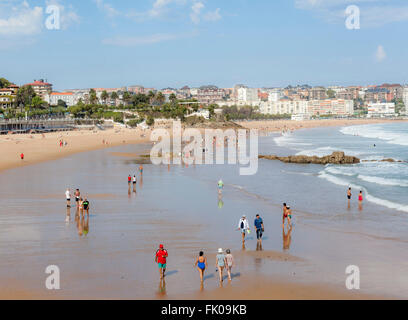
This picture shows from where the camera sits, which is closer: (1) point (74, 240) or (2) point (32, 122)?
(1) point (74, 240)

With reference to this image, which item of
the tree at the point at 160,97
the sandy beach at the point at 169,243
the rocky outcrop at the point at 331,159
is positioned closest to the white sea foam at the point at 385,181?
the sandy beach at the point at 169,243

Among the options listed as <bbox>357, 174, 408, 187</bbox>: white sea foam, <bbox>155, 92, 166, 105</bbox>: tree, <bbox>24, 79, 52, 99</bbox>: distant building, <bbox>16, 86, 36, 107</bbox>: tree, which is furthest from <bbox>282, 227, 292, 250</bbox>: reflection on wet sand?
<bbox>24, 79, 52, 99</bbox>: distant building

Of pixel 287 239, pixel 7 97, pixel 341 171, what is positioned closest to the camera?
pixel 287 239

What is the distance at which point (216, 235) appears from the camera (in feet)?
54.1

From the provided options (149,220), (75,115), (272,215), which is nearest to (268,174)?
(272,215)

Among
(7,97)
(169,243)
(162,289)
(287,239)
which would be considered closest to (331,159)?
(287,239)

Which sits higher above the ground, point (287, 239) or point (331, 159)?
point (331, 159)

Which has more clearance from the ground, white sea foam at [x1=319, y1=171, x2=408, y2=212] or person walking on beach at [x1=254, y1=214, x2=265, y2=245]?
person walking on beach at [x1=254, y1=214, x2=265, y2=245]

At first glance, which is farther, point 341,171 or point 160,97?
point 160,97

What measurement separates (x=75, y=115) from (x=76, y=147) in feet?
190

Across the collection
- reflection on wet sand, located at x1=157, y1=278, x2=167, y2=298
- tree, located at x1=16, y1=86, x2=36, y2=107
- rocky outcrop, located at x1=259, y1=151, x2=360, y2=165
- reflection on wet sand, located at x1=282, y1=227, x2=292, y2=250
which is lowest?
reflection on wet sand, located at x1=282, y1=227, x2=292, y2=250

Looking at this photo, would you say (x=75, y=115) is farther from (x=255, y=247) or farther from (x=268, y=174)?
(x=255, y=247)

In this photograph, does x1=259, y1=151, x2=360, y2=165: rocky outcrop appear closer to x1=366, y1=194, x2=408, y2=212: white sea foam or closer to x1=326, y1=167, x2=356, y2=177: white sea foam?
x1=326, y1=167, x2=356, y2=177: white sea foam

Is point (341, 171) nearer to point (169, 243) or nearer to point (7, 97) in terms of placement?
point (169, 243)
